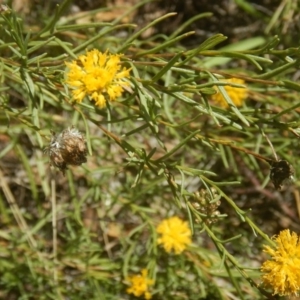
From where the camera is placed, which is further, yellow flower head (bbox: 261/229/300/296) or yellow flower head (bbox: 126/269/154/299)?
yellow flower head (bbox: 126/269/154/299)

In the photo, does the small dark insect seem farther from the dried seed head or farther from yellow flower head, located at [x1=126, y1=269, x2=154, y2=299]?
yellow flower head, located at [x1=126, y1=269, x2=154, y2=299]

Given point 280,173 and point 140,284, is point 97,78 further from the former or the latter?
point 140,284

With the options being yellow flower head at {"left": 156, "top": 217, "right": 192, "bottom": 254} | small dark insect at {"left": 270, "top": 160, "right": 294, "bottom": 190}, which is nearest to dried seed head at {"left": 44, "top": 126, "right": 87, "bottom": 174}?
small dark insect at {"left": 270, "top": 160, "right": 294, "bottom": 190}

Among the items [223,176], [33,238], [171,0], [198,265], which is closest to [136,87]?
[198,265]

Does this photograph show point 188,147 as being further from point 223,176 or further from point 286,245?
point 286,245

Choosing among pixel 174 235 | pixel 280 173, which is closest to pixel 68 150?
pixel 280 173

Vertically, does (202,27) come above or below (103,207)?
above

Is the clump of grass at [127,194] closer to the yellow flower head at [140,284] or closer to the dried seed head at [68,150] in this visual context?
the yellow flower head at [140,284]
